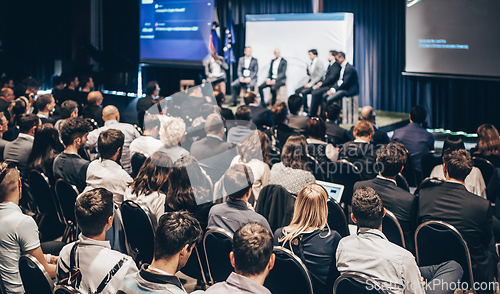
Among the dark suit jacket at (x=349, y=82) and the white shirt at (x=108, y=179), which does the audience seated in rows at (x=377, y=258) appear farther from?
the dark suit jacket at (x=349, y=82)

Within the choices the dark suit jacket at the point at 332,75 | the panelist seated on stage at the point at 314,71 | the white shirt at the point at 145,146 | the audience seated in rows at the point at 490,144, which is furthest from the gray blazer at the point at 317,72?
the white shirt at the point at 145,146

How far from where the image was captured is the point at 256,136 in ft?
12.2

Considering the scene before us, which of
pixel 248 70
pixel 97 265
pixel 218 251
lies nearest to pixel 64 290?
pixel 97 265

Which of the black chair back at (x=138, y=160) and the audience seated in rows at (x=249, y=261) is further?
the black chair back at (x=138, y=160)

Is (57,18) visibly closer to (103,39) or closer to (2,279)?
(103,39)

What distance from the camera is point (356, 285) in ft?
5.58

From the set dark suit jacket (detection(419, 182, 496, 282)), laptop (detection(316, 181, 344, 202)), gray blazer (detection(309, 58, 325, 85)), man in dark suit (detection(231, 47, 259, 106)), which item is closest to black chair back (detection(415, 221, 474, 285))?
dark suit jacket (detection(419, 182, 496, 282))

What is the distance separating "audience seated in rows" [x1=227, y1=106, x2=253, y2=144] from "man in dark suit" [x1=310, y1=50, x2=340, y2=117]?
10.5 feet

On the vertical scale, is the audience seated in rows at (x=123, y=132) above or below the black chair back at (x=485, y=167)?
above

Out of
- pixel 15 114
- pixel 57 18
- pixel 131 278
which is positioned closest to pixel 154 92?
pixel 15 114

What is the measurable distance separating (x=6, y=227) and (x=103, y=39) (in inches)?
469

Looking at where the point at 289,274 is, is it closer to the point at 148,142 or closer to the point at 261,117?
the point at 148,142

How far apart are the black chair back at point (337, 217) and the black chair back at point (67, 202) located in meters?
1.85

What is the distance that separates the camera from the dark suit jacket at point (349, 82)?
777 cm
